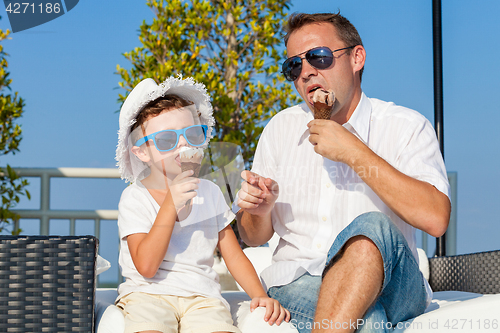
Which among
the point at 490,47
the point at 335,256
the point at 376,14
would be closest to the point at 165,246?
the point at 335,256

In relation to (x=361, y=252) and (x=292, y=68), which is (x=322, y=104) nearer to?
(x=292, y=68)

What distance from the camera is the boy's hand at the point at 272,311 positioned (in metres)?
1.16

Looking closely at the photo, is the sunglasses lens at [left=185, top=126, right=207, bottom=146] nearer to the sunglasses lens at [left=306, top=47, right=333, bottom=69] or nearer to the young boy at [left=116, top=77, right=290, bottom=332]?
the young boy at [left=116, top=77, right=290, bottom=332]

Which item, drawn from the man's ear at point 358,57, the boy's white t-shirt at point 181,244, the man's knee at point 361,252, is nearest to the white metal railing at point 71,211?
the man's ear at point 358,57

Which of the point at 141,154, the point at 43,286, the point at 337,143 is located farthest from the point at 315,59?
the point at 43,286

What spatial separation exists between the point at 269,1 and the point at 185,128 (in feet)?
8.67

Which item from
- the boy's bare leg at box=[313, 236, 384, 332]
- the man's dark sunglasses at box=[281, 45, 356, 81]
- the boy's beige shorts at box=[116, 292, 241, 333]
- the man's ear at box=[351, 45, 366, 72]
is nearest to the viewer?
the boy's bare leg at box=[313, 236, 384, 332]

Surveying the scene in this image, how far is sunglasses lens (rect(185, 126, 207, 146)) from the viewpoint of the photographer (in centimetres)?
119

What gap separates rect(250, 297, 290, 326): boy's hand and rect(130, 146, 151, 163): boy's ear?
1.74 feet

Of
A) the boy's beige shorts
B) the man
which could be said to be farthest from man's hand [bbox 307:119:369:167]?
the boy's beige shorts

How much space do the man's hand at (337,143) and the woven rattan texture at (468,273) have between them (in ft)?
2.95

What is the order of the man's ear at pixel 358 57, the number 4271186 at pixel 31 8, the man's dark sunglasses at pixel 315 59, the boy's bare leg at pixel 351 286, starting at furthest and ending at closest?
1. the man's ear at pixel 358 57
2. the man's dark sunglasses at pixel 315 59
3. the number 4271186 at pixel 31 8
4. the boy's bare leg at pixel 351 286

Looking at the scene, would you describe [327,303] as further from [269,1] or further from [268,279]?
[269,1]

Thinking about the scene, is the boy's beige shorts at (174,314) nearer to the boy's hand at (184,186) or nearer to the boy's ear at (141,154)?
the boy's hand at (184,186)
